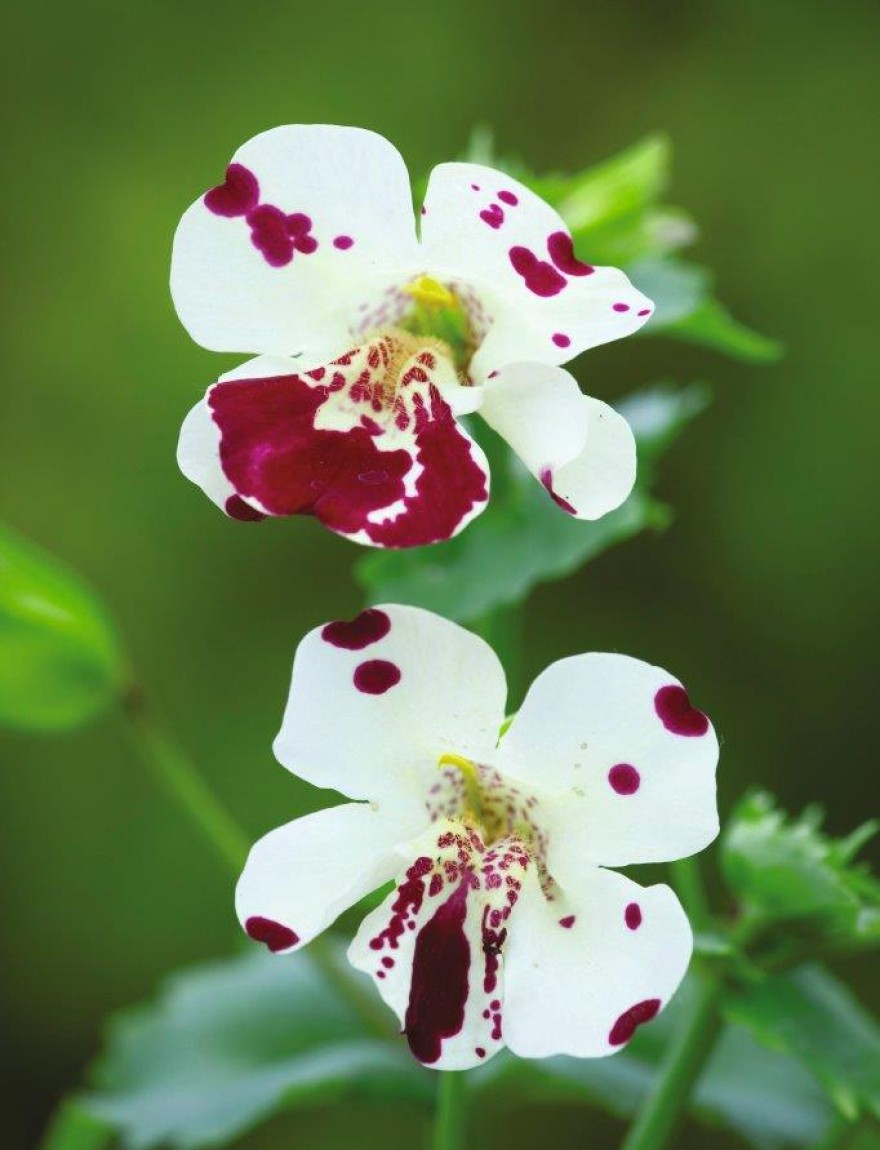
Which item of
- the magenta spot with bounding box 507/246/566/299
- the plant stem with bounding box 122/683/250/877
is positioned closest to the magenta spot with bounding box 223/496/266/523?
the magenta spot with bounding box 507/246/566/299

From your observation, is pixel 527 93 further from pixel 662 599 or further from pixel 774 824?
pixel 774 824

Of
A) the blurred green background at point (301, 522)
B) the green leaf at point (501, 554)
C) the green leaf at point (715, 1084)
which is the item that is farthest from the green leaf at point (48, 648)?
the blurred green background at point (301, 522)

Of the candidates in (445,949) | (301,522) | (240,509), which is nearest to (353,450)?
(240,509)

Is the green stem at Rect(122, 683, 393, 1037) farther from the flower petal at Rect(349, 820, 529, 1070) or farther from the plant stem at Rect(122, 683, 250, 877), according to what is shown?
the flower petal at Rect(349, 820, 529, 1070)

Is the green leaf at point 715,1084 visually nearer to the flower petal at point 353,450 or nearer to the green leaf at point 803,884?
the green leaf at point 803,884

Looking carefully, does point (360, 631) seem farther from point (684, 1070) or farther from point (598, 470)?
point (684, 1070)

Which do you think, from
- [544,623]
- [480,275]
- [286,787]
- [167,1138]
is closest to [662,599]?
[544,623]
